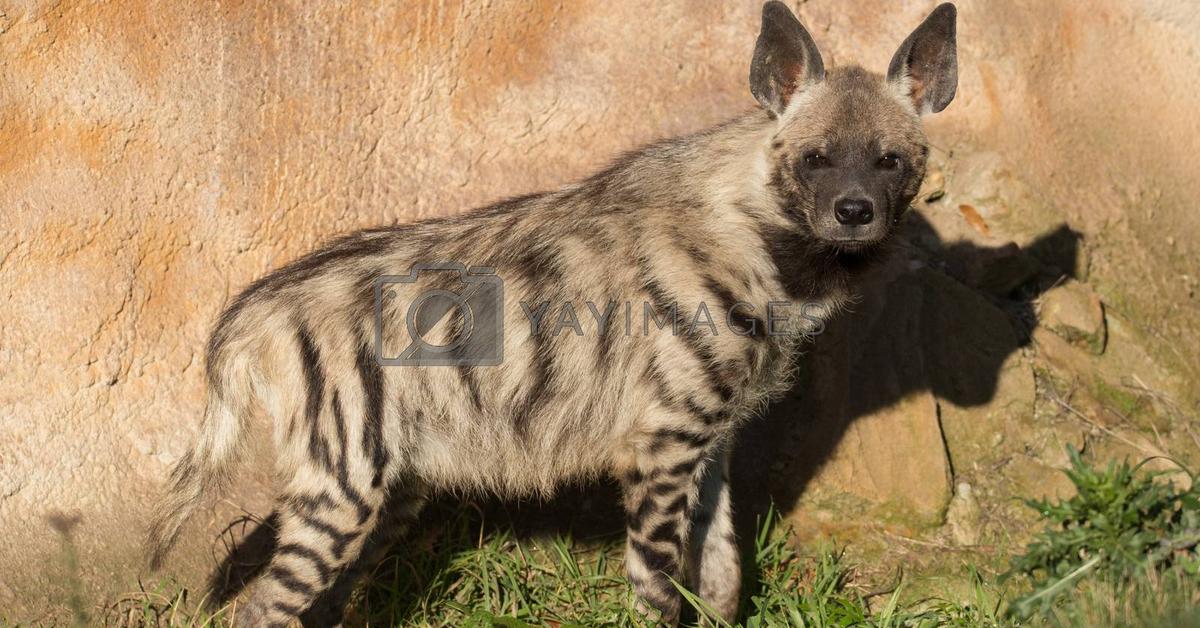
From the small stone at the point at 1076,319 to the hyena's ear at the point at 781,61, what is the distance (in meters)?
1.81

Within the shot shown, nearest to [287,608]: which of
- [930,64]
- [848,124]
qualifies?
[848,124]

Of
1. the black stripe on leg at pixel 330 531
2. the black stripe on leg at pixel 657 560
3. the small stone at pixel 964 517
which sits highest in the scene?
the black stripe on leg at pixel 330 531

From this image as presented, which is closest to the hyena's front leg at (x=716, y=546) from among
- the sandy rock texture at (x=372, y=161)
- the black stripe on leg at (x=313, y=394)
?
the sandy rock texture at (x=372, y=161)

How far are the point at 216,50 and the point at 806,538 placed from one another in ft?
8.88

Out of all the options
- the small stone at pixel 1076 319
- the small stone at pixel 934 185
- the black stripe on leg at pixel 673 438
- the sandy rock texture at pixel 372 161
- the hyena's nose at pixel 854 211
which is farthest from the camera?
the small stone at pixel 934 185

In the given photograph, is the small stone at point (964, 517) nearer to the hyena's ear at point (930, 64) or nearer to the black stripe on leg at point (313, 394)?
the hyena's ear at point (930, 64)

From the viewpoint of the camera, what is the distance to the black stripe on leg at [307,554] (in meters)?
3.23

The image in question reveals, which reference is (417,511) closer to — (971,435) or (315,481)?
(315,481)

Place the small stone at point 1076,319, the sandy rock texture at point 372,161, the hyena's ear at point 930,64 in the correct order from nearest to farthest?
the hyena's ear at point 930,64, the sandy rock texture at point 372,161, the small stone at point 1076,319

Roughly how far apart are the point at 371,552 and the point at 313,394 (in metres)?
0.70

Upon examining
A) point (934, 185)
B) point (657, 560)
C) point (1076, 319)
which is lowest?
point (657, 560)

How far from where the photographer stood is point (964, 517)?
416 centimetres

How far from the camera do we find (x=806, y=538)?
4191 millimetres

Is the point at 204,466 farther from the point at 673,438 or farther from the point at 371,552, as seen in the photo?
the point at 673,438
